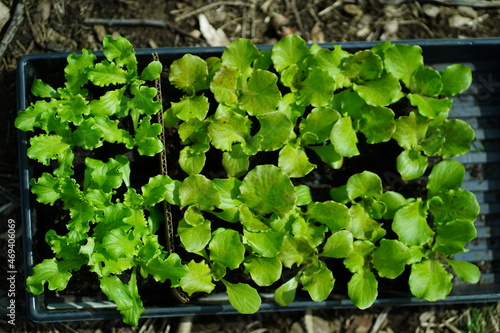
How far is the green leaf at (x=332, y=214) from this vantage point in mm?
1697

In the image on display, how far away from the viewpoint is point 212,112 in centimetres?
186

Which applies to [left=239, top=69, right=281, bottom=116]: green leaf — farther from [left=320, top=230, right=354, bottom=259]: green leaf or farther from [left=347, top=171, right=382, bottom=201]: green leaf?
[left=320, top=230, right=354, bottom=259]: green leaf

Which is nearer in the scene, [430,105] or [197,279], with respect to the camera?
[197,279]

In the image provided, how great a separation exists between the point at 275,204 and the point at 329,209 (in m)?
0.18

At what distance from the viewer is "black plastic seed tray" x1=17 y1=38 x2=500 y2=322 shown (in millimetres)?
1743

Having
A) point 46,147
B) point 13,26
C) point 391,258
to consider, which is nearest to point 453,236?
point 391,258

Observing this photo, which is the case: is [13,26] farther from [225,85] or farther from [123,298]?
[123,298]

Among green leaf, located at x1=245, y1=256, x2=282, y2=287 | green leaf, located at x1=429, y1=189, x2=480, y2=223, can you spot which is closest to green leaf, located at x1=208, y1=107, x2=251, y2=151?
green leaf, located at x1=245, y1=256, x2=282, y2=287

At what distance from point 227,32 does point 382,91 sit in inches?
29.5

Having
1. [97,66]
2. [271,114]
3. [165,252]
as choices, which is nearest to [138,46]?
[97,66]

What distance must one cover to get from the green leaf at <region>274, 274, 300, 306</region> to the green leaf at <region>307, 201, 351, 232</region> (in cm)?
21

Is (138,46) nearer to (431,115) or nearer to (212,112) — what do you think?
(212,112)

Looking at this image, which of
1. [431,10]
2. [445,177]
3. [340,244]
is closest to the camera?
[340,244]

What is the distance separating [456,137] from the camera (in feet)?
5.92
